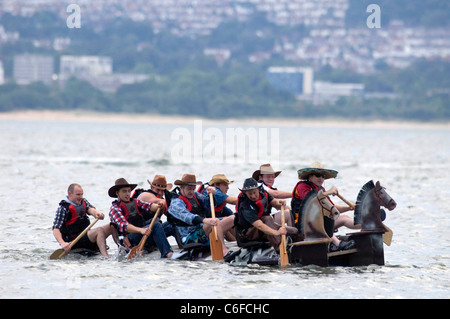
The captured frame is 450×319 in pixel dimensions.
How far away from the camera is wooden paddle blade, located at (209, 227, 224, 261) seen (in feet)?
57.2

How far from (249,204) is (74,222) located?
10.9 feet

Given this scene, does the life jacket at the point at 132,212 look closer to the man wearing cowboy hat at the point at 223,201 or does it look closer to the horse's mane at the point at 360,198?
the man wearing cowboy hat at the point at 223,201

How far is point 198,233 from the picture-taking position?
59.0 feet

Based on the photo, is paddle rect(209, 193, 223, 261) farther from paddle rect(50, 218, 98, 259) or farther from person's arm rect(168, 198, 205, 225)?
paddle rect(50, 218, 98, 259)

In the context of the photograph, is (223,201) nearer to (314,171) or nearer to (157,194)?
(157,194)

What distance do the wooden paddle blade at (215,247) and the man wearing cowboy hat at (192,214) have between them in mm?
81

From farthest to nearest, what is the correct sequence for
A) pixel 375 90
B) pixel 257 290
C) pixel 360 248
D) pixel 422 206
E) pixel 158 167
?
pixel 375 90, pixel 158 167, pixel 422 206, pixel 360 248, pixel 257 290

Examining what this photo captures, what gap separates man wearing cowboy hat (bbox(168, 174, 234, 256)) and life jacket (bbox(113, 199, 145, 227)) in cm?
56

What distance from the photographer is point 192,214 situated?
57.1ft

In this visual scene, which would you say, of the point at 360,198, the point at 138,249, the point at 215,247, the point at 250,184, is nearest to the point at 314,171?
the point at 360,198

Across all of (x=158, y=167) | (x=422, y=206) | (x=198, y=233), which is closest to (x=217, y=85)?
(x=158, y=167)

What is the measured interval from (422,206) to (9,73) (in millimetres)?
160488

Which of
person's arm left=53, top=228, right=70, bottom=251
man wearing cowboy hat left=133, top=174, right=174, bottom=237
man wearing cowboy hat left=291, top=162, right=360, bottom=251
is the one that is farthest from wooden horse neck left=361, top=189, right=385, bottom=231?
person's arm left=53, top=228, right=70, bottom=251
